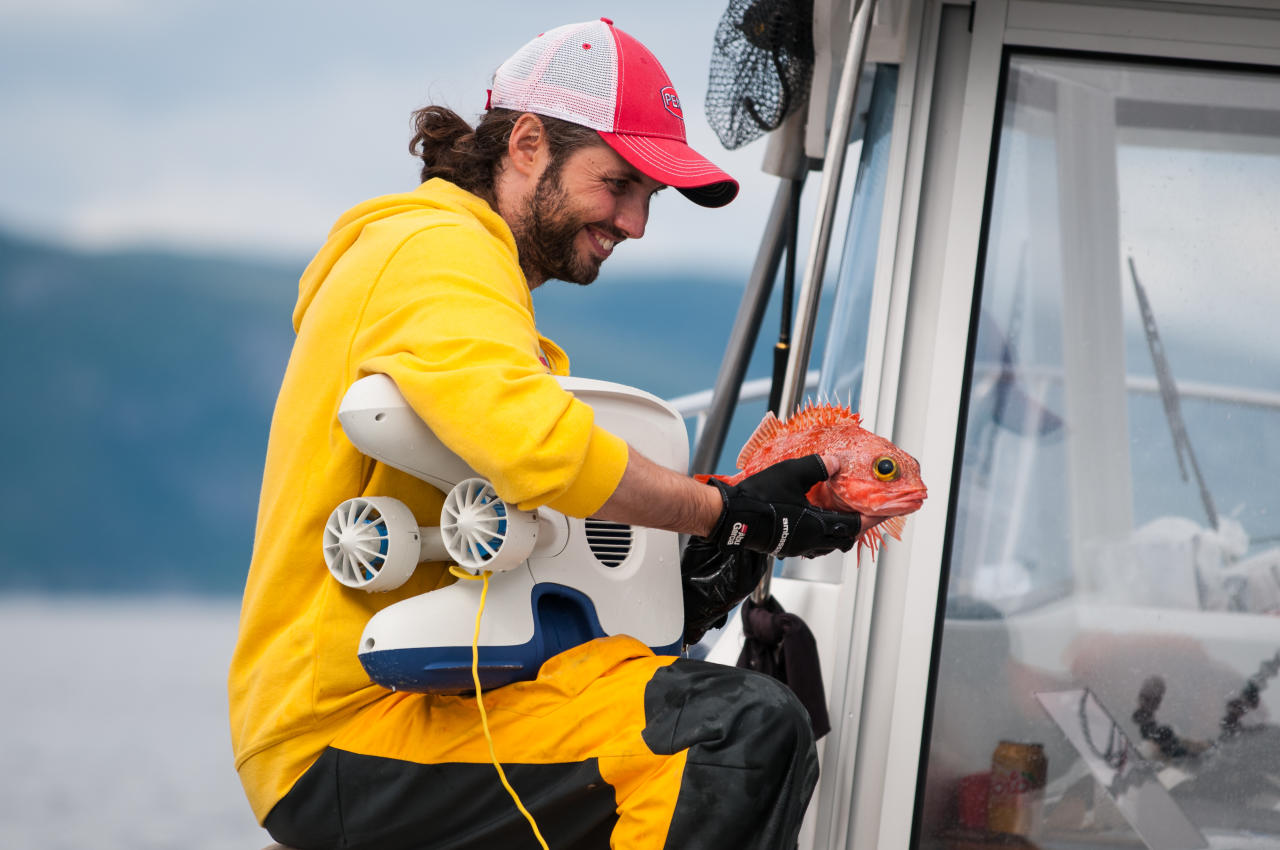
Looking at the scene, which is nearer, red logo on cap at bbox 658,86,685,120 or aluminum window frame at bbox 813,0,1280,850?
red logo on cap at bbox 658,86,685,120

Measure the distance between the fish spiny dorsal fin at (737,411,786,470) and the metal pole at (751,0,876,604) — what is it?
0.15 meters

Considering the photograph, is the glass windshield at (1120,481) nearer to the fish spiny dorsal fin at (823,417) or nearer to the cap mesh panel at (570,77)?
the fish spiny dorsal fin at (823,417)

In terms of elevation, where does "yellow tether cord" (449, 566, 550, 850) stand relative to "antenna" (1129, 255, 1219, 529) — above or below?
below

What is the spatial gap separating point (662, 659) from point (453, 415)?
321 mm

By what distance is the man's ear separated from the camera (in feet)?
4.30

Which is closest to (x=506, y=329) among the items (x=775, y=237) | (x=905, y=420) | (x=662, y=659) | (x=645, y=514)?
(x=645, y=514)

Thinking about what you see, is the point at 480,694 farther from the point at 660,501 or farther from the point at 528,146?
the point at 528,146

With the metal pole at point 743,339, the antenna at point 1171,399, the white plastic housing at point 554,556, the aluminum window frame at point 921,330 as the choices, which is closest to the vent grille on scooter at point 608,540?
the white plastic housing at point 554,556

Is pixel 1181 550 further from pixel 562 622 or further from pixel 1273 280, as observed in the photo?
pixel 562 622

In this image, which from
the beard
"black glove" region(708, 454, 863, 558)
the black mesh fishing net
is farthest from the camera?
the black mesh fishing net

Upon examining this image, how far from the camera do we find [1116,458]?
5.78 ft

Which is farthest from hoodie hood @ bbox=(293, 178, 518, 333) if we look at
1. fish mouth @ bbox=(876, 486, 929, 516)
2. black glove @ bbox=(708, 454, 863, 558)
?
fish mouth @ bbox=(876, 486, 929, 516)

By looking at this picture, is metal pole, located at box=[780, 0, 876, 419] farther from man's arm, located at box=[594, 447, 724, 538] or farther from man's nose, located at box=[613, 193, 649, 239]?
man's arm, located at box=[594, 447, 724, 538]

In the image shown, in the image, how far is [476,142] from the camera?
137 centimetres
